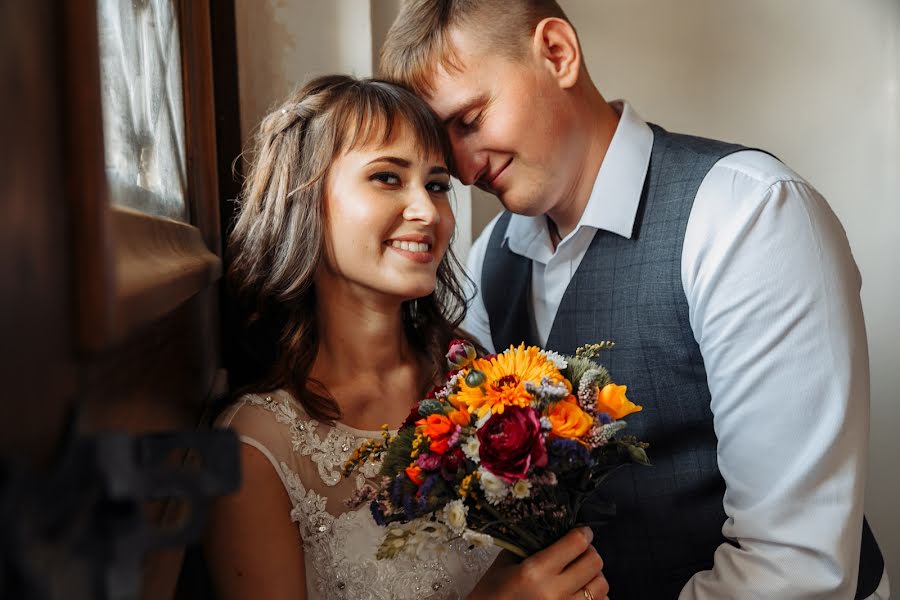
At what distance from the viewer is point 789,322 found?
1.57m

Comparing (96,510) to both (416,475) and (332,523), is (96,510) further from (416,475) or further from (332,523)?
(332,523)

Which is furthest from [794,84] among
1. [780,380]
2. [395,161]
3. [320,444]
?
[320,444]

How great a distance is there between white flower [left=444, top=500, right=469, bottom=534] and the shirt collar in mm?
888

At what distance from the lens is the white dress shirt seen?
1546 mm

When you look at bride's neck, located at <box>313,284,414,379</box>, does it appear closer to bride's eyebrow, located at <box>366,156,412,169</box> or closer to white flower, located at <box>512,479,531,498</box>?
bride's eyebrow, located at <box>366,156,412,169</box>

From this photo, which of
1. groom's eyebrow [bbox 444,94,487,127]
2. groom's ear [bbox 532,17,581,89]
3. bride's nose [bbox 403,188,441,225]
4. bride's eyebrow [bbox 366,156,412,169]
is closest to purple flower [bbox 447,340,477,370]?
bride's nose [bbox 403,188,441,225]

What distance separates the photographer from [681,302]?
5.69 feet

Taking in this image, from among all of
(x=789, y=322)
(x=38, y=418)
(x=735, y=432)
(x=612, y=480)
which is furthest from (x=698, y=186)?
(x=38, y=418)

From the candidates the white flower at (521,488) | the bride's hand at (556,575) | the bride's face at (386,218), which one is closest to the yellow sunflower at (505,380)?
the white flower at (521,488)

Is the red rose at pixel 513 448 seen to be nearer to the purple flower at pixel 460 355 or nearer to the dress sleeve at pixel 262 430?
the purple flower at pixel 460 355

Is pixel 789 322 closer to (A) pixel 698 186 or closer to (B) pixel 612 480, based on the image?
(A) pixel 698 186

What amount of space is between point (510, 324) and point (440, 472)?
1.00 meters

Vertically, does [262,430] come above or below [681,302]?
below

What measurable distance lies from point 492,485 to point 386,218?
0.65 meters
